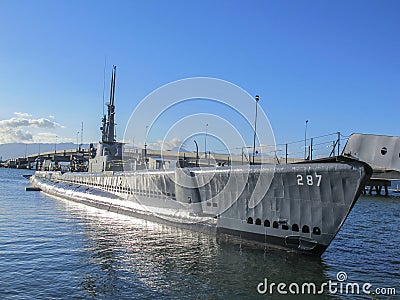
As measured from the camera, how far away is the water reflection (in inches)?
492

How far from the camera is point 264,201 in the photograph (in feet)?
60.0

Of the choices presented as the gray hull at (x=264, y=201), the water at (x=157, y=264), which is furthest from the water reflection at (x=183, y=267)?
the gray hull at (x=264, y=201)

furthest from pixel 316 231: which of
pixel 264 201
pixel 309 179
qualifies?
pixel 264 201

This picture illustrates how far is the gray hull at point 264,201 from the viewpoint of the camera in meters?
15.6

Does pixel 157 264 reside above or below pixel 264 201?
below

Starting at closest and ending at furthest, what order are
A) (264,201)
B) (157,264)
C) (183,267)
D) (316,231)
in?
(183,267) → (157,264) → (316,231) → (264,201)

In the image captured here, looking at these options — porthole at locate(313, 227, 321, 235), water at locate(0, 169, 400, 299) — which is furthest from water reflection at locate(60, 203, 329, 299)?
porthole at locate(313, 227, 321, 235)

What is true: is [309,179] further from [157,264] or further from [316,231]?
[157,264]

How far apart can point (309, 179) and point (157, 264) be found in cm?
721

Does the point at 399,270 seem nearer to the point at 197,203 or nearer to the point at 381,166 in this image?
the point at 381,166

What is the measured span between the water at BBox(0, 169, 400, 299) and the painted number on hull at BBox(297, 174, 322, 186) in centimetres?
313

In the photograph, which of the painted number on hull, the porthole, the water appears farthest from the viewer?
the painted number on hull

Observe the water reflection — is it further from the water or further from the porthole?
the porthole

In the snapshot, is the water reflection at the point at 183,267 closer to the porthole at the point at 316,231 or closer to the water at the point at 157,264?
the water at the point at 157,264
